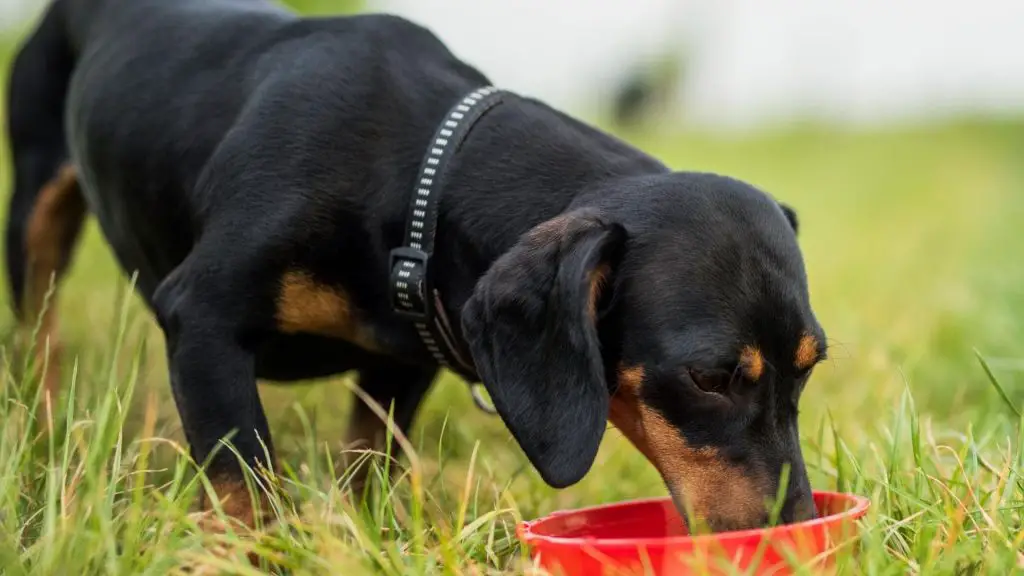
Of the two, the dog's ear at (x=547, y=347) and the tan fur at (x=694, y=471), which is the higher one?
the dog's ear at (x=547, y=347)

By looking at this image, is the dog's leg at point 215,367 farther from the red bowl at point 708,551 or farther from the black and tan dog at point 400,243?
the red bowl at point 708,551

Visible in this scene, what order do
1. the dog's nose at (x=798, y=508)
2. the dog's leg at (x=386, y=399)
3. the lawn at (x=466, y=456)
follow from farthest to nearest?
the dog's leg at (x=386, y=399)
the dog's nose at (x=798, y=508)
the lawn at (x=466, y=456)

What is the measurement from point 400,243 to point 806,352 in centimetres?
105

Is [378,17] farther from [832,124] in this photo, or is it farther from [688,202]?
[832,124]

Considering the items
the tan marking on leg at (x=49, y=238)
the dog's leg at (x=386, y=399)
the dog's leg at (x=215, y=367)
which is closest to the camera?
the dog's leg at (x=215, y=367)

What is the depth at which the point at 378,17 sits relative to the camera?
136 inches

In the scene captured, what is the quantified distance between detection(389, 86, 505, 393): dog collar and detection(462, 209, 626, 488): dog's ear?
13.8 inches

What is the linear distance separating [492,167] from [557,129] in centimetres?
22

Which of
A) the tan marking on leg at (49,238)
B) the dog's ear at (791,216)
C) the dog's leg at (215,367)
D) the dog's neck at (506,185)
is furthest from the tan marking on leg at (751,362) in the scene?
the tan marking on leg at (49,238)

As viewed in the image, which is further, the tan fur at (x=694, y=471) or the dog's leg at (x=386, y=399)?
the dog's leg at (x=386, y=399)

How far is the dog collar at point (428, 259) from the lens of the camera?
3.03 meters

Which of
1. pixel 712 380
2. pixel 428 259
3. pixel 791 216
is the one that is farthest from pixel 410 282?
pixel 791 216

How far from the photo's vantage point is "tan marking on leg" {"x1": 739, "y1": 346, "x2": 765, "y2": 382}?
2.60 m

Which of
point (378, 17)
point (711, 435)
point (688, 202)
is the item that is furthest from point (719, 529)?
point (378, 17)
